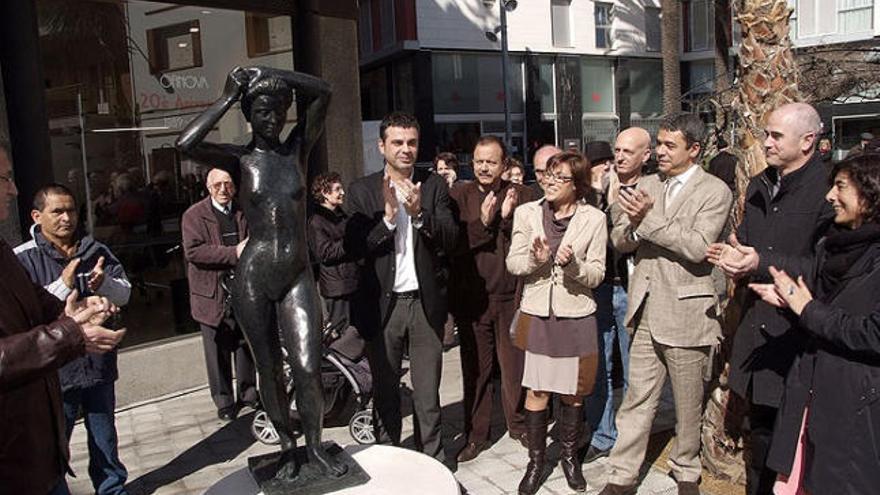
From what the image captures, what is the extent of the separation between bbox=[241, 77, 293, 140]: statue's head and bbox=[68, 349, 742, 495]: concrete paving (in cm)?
258

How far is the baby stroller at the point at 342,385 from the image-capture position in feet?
18.2

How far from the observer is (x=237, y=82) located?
339 centimetres

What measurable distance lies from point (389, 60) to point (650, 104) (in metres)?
11.3

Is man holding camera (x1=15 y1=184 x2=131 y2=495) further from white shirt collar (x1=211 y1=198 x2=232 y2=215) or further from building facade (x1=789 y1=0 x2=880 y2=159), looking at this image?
building facade (x1=789 y1=0 x2=880 y2=159)

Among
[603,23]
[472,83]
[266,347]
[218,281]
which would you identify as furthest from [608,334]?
[603,23]

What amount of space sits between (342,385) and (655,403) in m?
2.54

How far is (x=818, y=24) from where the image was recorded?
84.3 feet

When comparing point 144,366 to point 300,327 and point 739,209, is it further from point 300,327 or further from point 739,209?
point 739,209

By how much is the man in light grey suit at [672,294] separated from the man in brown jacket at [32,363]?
8.93ft

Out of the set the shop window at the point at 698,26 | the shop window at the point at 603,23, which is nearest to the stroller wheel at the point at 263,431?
the shop window at the point at 603,23

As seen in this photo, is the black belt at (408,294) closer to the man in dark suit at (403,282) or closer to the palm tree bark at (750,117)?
the man in dark suit at (403,282)

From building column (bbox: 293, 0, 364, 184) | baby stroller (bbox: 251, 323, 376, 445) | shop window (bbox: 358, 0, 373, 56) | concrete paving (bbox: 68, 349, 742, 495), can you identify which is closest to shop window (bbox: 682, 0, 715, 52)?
shop window (bbox: 358, 0, 373, 56)

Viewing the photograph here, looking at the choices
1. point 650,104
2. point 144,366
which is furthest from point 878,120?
point 144,366

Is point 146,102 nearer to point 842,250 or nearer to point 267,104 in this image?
point 267,104
